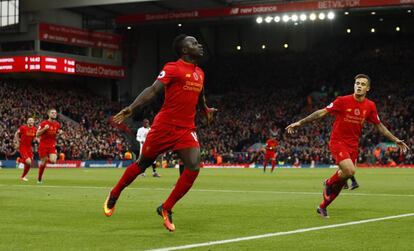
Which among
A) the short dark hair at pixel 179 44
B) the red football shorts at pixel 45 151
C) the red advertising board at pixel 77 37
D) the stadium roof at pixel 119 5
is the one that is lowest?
the red football shorts at pixel 45 151

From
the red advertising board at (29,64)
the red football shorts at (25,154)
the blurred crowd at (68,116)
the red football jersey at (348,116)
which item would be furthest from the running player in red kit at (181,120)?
the red advertising board at (29,64)

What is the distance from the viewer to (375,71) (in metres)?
66.9

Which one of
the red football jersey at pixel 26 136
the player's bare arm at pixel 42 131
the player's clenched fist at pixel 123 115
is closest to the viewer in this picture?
the player's clenched fist at pixel 123 115

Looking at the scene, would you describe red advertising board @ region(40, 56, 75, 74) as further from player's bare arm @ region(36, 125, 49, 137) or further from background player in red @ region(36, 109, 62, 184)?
player's bare arm @ region(36, 125, 49, 137)

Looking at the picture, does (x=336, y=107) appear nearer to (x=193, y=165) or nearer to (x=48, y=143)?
(x=193, y=165)

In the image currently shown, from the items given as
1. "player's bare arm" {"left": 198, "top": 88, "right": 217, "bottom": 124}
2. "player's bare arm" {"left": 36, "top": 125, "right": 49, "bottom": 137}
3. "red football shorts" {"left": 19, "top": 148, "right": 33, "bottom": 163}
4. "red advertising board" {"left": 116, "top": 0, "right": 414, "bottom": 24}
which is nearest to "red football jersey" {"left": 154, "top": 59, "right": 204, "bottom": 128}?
"player's bare arm" {"left": 198, "top": 88, "right": 217, "bottom": 124}

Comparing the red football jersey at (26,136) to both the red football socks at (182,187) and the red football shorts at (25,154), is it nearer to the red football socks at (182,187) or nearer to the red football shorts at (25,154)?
the red football shorts at (25,154)

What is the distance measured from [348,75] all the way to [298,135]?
10463 mm

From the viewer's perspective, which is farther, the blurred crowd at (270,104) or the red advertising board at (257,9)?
the blurred crowd at (270,104)

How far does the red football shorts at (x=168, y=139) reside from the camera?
35.7ft

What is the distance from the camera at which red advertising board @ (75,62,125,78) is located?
62.8 metres

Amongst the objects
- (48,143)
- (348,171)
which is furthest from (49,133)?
(348,171)

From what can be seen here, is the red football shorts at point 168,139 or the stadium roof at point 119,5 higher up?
the stadium roof at point 119,5

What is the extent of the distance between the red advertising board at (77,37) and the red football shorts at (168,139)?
50.6m
